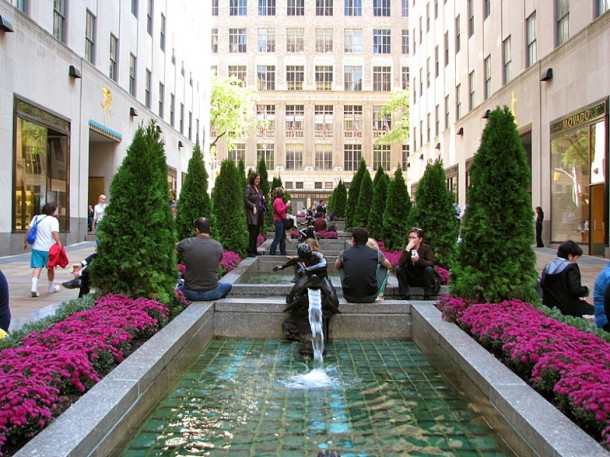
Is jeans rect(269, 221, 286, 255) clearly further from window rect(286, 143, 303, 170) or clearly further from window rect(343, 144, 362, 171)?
window rect(286, 143, 303, 170)

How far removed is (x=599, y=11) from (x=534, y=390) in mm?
16746

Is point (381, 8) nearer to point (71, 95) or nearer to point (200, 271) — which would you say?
point (71, 95)

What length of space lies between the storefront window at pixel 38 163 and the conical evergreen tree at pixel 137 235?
10906 mm

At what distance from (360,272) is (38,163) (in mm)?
14039

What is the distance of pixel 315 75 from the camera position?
72.1 m

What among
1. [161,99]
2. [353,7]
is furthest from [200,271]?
[353,7]

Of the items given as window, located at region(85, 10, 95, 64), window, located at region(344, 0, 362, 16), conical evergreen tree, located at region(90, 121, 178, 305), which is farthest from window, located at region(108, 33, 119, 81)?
window, located at region(344, 0, 362, 16)

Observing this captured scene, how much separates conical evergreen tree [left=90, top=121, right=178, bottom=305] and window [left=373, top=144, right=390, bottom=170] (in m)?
65.9

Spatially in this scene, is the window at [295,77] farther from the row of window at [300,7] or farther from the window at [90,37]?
the window at [90,37]

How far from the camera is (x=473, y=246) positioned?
6570mm

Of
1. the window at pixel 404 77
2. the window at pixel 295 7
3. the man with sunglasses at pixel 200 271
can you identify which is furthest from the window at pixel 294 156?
the man with sunglasses at pixel 200 271

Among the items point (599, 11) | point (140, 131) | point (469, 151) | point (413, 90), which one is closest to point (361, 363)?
point (140, 131)

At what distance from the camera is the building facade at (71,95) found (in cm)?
1556

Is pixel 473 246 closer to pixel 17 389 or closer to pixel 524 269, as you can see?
pixel 524 269
